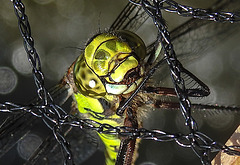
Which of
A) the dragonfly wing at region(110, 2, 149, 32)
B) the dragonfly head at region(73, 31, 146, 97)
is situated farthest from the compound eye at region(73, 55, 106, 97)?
the dragonfly wing at region(110, 2, 149, 32)

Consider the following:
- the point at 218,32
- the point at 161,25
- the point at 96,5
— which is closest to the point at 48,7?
the point at 96,5

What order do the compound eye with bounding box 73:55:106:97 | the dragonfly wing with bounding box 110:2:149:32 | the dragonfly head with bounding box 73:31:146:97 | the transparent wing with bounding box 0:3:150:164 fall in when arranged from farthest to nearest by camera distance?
1. the dragonfly wing with bounding box 110:2:149:32
2. the transparent wing with bounding box 0:3:150:164
3. the compound eye with bounding box 73:55:106:97
4. the dragonfly head with bounding box 73:31:146:97

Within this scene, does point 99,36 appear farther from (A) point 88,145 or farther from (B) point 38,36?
(B) point 38,36

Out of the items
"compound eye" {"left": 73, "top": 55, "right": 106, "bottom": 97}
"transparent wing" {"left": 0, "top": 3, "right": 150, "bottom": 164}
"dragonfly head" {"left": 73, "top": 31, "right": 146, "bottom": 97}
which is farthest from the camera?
"transparent wing" {"left": 0, "top": 3, "right": 150, "bottom": 164}

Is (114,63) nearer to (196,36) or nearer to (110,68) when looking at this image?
(110,68)

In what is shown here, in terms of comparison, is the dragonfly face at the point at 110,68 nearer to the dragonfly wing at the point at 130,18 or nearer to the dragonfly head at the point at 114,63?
the dragonfly head at the point at 114,63

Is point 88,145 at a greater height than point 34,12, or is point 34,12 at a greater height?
point 34,12

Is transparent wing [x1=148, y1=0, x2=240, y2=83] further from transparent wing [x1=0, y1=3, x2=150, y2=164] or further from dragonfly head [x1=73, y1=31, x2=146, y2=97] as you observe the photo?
dragonfly head [x1=73, y1=31, x2=146, y2=97]
